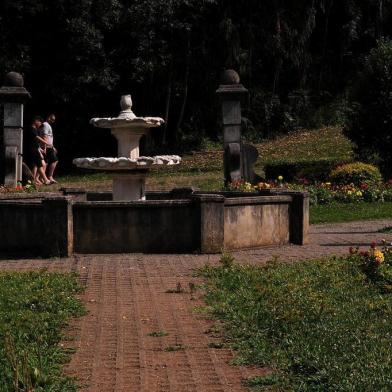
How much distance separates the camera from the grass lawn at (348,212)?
19156 mm

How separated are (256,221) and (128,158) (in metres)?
2.26

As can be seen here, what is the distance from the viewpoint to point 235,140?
23594 millimetres

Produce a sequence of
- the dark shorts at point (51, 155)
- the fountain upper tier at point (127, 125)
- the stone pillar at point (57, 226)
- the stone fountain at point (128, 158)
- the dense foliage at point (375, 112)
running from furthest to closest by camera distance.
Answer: the dense foliage at point (375, 112), the dark shorts at point (51, 155), the fountain upper tier at point (127, 125), the stone fountain at point (128, 158), the stone pillar at point (57, 226)

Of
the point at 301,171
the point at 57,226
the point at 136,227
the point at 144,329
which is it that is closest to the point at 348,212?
the point at 301,171

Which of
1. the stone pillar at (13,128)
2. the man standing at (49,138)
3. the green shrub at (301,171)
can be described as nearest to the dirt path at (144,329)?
the stone pillar at (13,128)

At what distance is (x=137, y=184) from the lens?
1507 centimetres

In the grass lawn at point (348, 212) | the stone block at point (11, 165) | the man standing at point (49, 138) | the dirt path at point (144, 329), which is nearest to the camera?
the dirt path at point (144, 329)

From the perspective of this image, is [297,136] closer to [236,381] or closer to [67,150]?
[67,150]

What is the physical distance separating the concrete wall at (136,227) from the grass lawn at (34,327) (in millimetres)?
2228

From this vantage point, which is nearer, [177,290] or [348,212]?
[177,290]

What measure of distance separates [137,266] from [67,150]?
2525 cm

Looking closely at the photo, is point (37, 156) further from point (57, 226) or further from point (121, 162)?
point (57, 226)

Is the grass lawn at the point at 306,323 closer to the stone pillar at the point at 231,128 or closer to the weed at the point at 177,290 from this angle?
the weed at the point at 177,290

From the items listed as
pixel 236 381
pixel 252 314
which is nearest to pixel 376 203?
pixel 252 314
